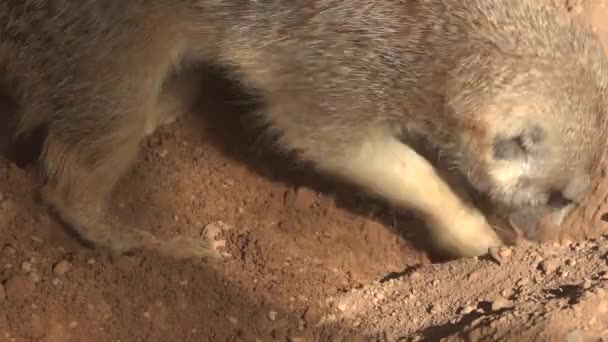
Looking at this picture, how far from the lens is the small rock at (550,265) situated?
2.30 metres

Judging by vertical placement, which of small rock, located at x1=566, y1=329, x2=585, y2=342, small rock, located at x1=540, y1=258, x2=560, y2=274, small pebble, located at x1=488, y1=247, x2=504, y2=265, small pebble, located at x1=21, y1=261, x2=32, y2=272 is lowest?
small pebble, located at x1=21, y1=261, x2=32, y2=272

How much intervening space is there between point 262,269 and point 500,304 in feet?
2.70

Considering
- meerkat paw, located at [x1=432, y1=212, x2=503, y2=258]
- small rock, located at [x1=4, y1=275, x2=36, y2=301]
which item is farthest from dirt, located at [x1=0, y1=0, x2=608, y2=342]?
meerkat paw, located at [x1=432, y1=212, x2=503, y2=258]

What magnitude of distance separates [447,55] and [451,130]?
0.20m

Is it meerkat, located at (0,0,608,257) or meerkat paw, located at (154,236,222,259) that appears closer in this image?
meerkat, located at (0,0,608,257)

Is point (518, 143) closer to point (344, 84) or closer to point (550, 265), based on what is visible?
point (550, 265)

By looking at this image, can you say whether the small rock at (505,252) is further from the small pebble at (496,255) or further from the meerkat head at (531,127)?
the meerkat head at (531,127)

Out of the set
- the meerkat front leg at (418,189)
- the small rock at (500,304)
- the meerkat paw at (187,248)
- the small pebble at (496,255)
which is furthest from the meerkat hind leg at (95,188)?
the small rock at (500,304)

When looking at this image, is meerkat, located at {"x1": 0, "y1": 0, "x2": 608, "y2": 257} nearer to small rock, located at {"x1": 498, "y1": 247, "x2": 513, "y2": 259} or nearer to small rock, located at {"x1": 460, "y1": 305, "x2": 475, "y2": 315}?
small rock, located at {"x1": 498, "y1": 247, "x2": 513, "y2": 259}

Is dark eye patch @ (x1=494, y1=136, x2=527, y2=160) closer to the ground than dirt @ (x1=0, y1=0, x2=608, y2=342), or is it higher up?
higher up

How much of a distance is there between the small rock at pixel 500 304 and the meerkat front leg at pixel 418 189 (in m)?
0.56

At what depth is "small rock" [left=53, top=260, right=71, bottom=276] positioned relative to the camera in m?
2.52

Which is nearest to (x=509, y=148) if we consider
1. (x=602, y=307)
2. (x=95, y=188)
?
(x=602, y=307)

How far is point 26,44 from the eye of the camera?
2.47 m
